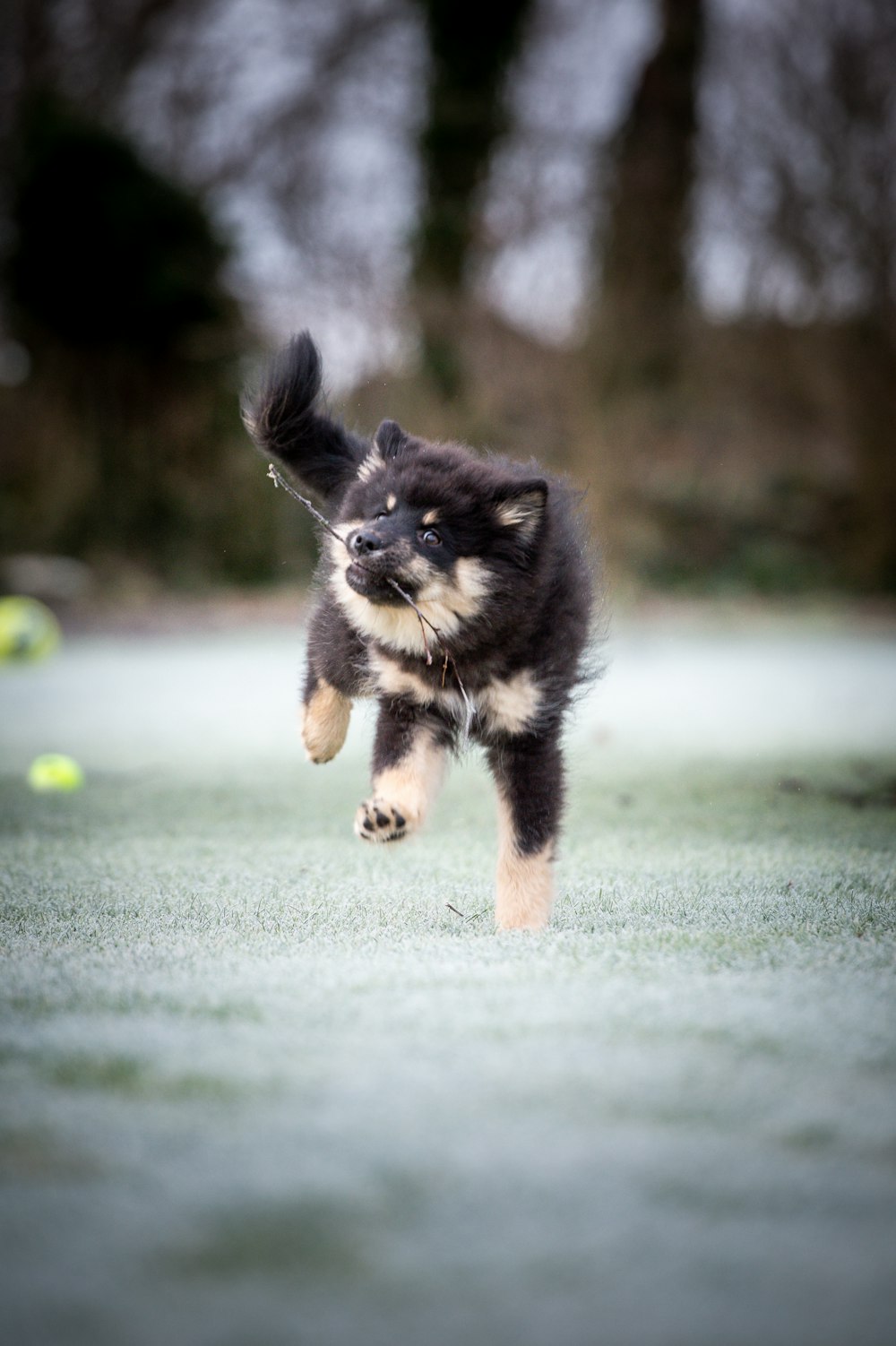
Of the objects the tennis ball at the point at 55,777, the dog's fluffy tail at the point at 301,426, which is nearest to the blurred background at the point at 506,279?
the tennis ball at the point at 55,777

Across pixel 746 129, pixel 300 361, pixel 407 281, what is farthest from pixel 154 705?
pixel 746 129

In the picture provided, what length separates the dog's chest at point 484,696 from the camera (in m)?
2.73

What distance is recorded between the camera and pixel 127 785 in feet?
13.9

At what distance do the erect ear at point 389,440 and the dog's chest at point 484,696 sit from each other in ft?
1.68

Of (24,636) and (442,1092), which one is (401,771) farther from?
(24,636)

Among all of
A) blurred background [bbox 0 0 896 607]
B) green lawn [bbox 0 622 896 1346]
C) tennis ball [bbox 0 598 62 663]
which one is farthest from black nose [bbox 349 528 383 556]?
blurred background [bbox 0 0 896 607]

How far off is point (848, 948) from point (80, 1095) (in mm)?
1348

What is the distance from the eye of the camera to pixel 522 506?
271cm

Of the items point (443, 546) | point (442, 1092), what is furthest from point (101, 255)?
point (442, 1092)

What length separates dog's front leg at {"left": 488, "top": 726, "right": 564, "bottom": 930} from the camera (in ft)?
8.32

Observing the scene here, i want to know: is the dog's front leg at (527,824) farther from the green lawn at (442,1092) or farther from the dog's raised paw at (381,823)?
the dog's raised paw at (381,823)

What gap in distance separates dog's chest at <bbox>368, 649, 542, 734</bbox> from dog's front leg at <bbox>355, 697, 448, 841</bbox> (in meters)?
0.05

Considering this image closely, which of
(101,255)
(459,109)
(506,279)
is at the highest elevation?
(459,109)

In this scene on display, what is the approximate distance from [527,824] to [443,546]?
617mm
